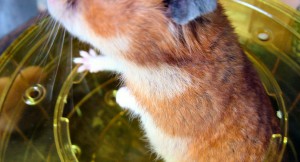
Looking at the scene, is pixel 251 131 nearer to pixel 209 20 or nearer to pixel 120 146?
pixel 209 20

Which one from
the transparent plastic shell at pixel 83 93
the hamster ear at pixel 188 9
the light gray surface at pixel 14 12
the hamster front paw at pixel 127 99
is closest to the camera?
the hamster ear at pixel 188 9

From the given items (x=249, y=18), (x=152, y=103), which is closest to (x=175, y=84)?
(x=152, y=103)

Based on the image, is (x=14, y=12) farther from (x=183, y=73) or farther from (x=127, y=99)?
(x=183, y=73)

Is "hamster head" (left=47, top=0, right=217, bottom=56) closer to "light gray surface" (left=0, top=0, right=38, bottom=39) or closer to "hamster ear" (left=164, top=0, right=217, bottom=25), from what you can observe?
"hamster ear" (left=164, top=0, right=217, bottom=25)

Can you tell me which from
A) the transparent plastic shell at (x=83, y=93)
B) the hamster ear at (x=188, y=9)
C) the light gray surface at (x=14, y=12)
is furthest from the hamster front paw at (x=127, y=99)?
the light gray surface at (x=14, y=12)

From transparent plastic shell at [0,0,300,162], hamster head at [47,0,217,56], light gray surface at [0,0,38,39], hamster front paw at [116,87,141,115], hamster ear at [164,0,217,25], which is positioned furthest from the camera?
light gray surface at [0,0,38,39]

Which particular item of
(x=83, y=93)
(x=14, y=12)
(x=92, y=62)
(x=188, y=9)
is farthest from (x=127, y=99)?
(x=14, y=12)

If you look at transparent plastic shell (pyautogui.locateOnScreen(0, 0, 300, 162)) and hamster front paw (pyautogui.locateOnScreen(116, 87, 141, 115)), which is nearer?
hamster front paw (pyautogui.locateOnScreen(116, 87, 141, 115))

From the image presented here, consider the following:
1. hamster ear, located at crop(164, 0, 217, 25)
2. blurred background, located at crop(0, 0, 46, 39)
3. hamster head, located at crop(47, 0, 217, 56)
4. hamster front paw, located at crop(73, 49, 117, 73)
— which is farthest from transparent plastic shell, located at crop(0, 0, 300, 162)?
hamster ear, located at crop(164, 0, 217, 25)

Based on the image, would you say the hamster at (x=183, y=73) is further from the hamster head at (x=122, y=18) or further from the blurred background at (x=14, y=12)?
the blurred background at (x=14, y=12)
